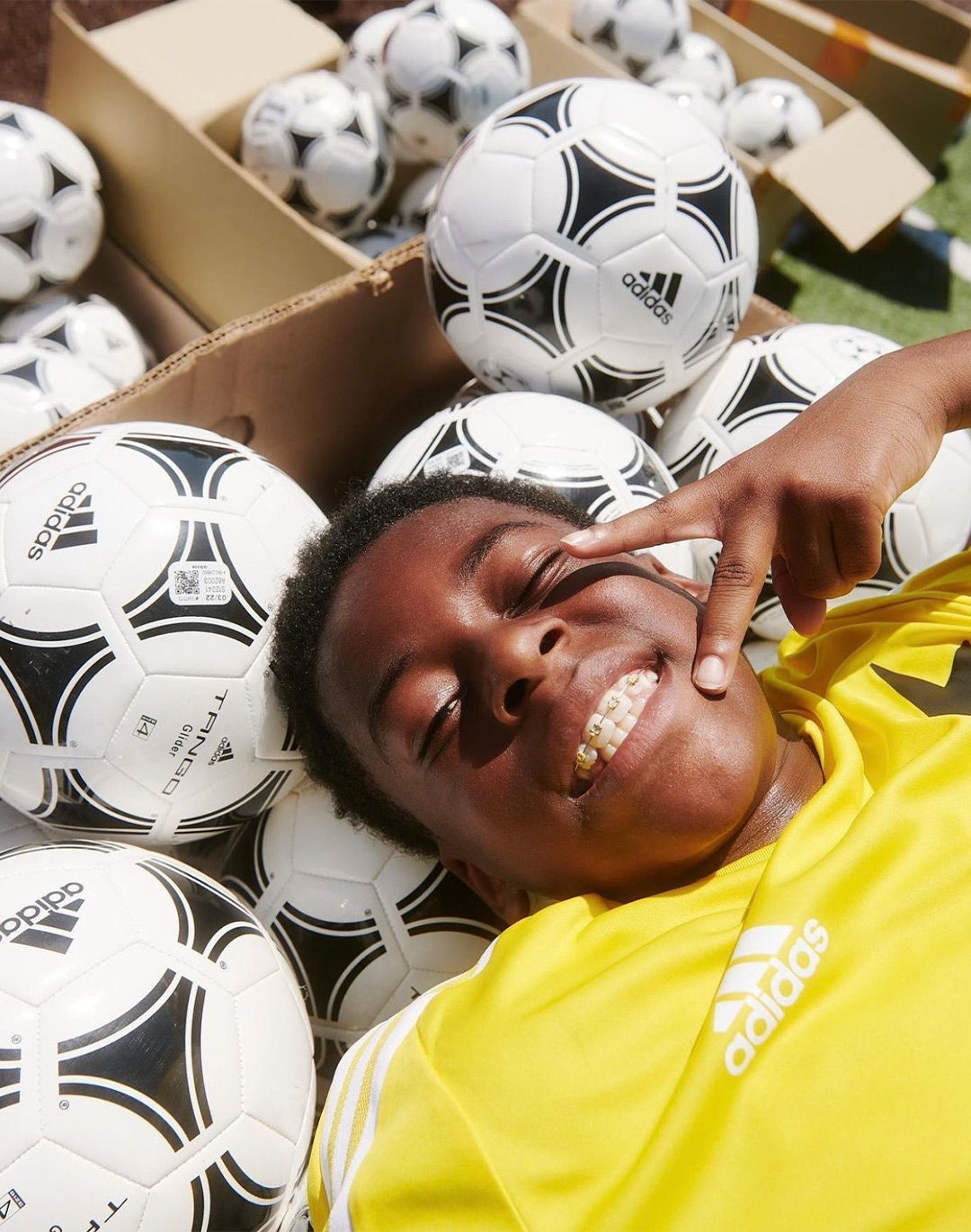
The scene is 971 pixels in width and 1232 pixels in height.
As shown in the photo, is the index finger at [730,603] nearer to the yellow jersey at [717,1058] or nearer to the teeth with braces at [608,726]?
the teeth with braces at [608,726]

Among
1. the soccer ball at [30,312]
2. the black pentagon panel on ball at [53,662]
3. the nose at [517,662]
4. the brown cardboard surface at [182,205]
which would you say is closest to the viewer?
the nose at [517,662]

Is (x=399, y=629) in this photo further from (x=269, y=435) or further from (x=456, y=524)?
(x=269, y=435)

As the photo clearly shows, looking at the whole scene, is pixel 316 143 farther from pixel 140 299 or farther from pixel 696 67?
pixel 696 67

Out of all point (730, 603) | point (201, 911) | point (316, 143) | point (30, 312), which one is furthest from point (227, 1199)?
point (316, 143)

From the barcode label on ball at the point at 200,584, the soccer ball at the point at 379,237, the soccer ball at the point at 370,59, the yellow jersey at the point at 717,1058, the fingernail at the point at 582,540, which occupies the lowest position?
the yellow jersey at the point at 717,1058

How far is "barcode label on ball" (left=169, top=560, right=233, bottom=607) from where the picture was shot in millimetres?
1383

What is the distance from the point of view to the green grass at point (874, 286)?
3342 millimetres

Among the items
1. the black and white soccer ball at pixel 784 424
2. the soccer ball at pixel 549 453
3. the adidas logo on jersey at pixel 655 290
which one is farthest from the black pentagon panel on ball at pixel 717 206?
the soccer ball at pixel 549 453

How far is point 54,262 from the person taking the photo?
2357 mm

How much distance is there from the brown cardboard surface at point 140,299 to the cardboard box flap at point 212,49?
408 mm

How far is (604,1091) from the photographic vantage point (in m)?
1.04

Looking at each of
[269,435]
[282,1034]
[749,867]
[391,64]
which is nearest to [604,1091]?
[749,867]

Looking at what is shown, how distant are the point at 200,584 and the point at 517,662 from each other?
0.54m

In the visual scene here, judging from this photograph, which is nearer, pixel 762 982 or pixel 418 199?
pixel 762 982
